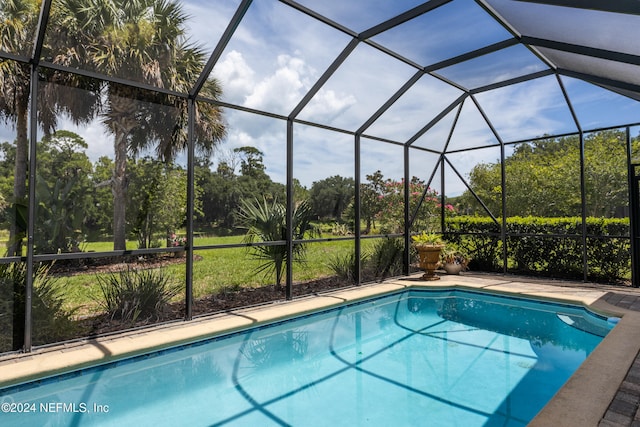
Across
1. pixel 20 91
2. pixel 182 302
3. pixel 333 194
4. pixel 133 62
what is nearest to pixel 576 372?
pixel 182 302

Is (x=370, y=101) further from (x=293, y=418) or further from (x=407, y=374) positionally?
(x=293, y=418)

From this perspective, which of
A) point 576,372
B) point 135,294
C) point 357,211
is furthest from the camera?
point 357,211

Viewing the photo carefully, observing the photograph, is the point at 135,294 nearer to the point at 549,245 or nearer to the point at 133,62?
the point at 133,62

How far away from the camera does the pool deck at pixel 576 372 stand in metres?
2.67

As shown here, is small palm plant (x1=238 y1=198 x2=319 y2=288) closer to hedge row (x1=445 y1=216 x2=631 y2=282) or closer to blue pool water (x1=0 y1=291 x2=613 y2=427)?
blue pool water (x1=0 y1=291 x2=613 y2=427)

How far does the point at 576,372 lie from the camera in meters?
3.37

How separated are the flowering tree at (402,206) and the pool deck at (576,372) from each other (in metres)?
2.08

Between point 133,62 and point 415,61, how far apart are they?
13.8 feet

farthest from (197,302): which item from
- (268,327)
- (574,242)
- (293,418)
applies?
(574,242)

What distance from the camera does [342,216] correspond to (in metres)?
8.99

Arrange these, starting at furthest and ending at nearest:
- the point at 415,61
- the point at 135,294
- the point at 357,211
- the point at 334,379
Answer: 1. the point at 357,211
2. the point at 415,61
3. the point at 135,294
4. the point at 334,379

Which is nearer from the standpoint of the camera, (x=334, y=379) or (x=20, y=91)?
(x=334, y=379)

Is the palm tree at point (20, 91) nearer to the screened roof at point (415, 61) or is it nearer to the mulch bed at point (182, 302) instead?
the screened roof at point (415, 61)

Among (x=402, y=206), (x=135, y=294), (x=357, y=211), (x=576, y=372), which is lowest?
(x=576, y=372)
